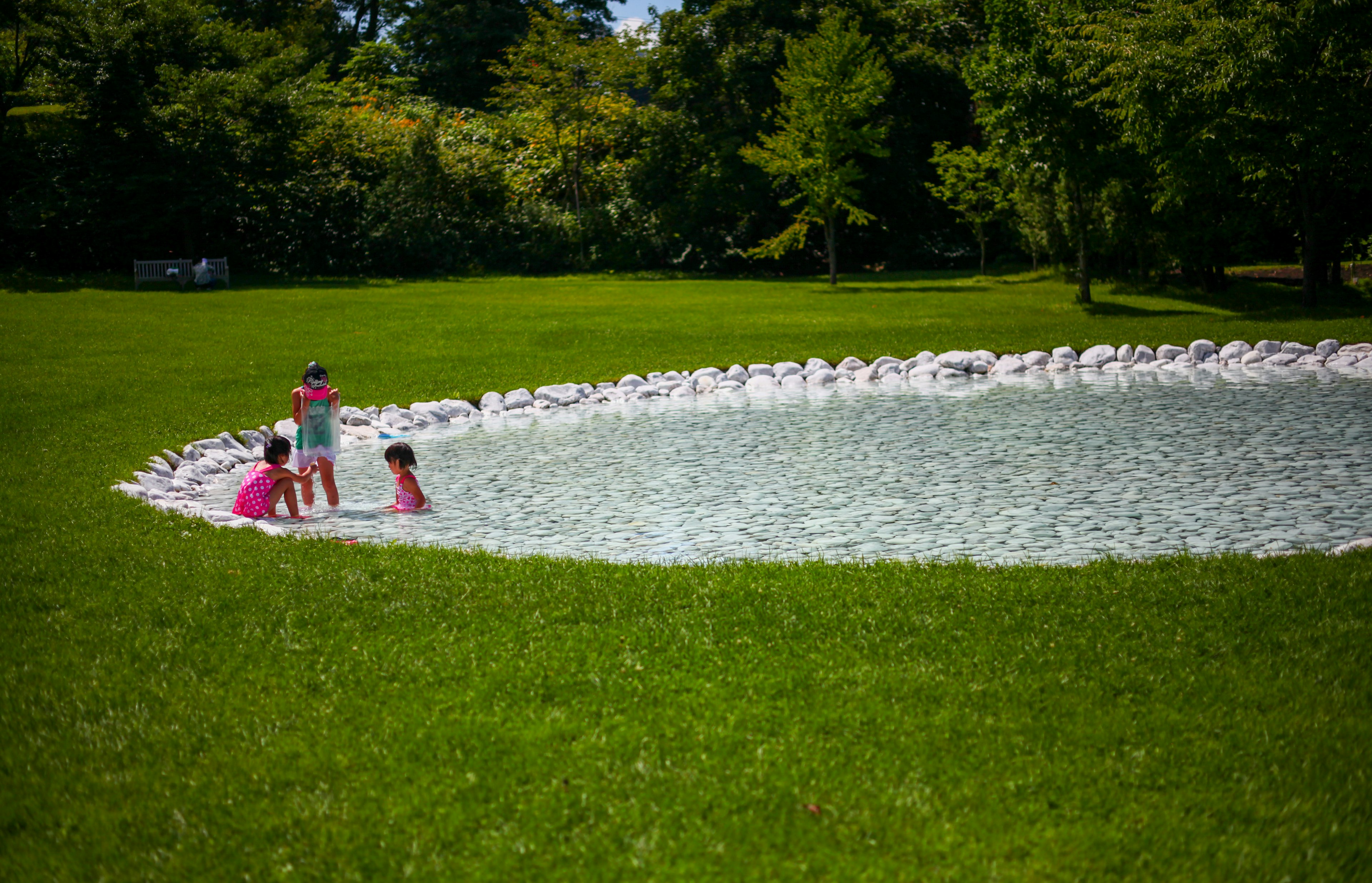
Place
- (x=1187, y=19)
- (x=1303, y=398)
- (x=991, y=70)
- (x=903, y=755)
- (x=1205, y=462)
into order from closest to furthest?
(x=903, y=755)
(x=1205, y=462)
(x=1303, y=398)
(x=1187, y=19)
(x=991, y=70)

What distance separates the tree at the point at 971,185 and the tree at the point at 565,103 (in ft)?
36.6

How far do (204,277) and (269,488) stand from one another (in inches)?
822

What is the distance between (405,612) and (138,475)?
4.81m

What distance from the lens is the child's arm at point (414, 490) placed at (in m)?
8.47

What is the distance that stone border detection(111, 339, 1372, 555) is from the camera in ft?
40.9

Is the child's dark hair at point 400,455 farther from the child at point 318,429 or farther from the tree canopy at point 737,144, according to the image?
the tree canopy at point 737,144

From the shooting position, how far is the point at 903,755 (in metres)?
3.91

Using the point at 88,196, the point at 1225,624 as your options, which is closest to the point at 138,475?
the point at 1225,624

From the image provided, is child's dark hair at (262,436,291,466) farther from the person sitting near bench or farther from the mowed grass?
the person sitting near bench

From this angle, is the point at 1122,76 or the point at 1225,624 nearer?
the point at 1225,624

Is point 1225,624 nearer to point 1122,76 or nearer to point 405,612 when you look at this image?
point 405,612

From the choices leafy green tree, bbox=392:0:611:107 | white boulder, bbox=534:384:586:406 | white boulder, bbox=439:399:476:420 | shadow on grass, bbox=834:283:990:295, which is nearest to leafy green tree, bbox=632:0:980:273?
shadow on grass, bbox=834:283:990:295

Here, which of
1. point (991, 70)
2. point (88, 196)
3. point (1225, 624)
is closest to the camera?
point (1225, 624)

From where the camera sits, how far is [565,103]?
111 feet
